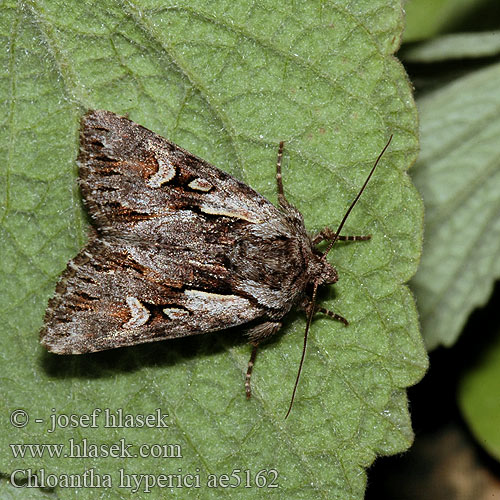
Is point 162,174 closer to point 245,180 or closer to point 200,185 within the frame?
point 200,185

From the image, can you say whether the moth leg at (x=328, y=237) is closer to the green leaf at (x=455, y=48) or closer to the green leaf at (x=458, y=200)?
the green leaf at (x=458, y=200)

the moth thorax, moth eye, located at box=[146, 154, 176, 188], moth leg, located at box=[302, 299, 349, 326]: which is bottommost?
moth leg, located at box=[302, 299, 349, 326]

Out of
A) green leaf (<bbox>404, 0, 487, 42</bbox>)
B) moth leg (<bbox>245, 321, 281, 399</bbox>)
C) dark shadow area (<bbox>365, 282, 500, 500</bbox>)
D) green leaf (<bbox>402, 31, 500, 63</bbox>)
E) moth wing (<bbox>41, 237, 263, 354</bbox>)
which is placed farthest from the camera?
dark shadow area (<bbox>365, 282, 500, 500</bbox>)

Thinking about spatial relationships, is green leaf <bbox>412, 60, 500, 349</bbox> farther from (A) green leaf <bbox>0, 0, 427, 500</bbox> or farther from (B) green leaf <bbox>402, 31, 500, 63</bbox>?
(A) green leaf <bbox>0, 0, 427, 500</bbox>

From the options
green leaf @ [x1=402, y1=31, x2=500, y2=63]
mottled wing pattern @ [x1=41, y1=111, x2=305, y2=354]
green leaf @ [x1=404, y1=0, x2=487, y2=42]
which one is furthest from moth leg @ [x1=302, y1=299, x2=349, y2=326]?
green leaf @ [x1=404, y1=0, x2=487, y2=42]

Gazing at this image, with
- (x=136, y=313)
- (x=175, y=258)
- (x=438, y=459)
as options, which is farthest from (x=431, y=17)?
(x=438, y=459)

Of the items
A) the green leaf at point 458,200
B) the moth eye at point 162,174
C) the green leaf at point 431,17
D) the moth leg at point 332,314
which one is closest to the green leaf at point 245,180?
the moth leg at point 332,314

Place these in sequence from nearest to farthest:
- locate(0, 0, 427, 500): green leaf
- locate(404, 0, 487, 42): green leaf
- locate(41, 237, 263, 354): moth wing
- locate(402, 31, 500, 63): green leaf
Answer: locate(0, 0, 427, 500): green leaf < locate(41, 237, 263, 354): moth wing < locate(402, 31, 500, 63): green leaf < locate(404, 0, 487, 42): green leaf
